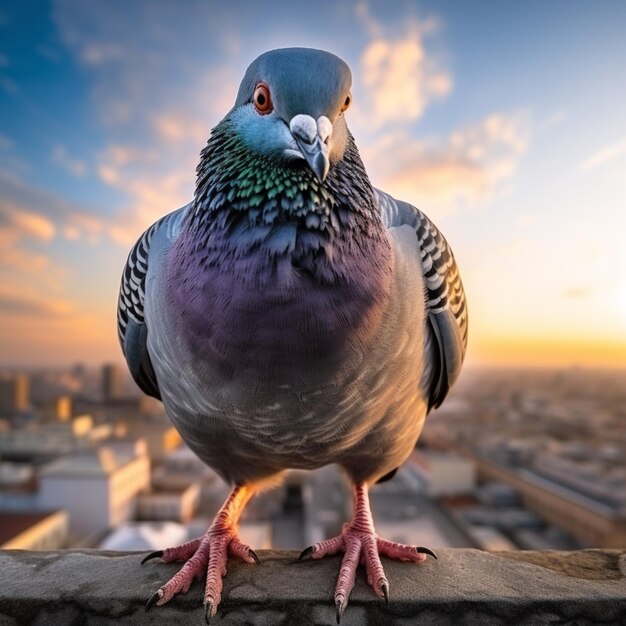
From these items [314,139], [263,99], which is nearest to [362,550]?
[314,139]

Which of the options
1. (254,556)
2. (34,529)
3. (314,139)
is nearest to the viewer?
(314,139)

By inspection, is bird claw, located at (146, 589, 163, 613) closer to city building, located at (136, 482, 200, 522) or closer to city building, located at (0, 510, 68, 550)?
city building, located at (0, 510, 68, 550)

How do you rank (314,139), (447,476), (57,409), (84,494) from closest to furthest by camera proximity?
(314,139), (84,494), (447,476), (57,409)

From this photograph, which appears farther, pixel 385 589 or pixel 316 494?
pixel 316 494

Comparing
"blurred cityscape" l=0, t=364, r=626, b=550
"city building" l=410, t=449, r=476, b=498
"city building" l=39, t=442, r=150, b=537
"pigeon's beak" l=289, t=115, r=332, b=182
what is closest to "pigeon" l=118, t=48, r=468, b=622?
"pigeon's beak" l=289, t=115, r=332, b=182

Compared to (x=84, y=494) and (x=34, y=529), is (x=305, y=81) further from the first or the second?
(x=84, y=494)

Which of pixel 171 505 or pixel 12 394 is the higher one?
pixel 12 394

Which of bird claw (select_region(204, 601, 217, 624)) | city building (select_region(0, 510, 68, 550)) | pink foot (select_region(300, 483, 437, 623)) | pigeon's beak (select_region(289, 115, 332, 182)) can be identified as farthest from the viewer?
city building (select_region(0, 510, 68, 550))
